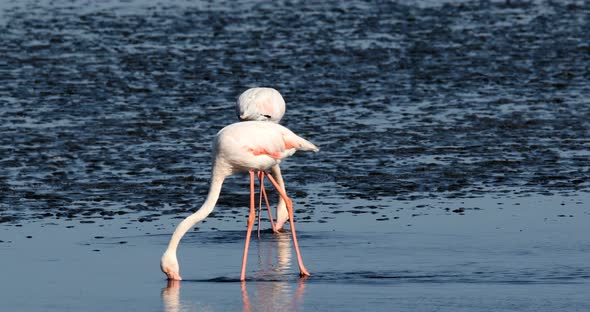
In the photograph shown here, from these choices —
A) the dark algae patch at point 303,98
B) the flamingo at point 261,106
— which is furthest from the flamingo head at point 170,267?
the flamingo at point 261,106

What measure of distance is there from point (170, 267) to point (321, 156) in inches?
196

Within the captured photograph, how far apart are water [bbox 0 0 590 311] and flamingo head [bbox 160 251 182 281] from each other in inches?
4.2

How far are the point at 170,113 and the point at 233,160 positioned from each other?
22.6 ft

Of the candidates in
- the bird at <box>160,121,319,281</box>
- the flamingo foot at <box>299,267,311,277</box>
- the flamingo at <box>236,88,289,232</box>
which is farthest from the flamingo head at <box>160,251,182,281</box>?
the flamingo at <box>236,88,289,232</box>

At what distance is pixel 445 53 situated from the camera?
2205 cm

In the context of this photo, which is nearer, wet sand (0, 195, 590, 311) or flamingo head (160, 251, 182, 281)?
wet sand (0, 195, 590, 311)

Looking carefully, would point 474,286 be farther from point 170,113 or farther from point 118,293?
point 170,113

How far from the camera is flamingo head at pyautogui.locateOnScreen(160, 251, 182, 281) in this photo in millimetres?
10039

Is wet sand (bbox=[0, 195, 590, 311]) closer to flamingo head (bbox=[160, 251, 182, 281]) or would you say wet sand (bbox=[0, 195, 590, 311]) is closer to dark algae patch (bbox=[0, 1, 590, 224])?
flamingo head (bbox=[160, 251, 182, 281])

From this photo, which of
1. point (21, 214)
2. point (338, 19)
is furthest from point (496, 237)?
point (338, 19)

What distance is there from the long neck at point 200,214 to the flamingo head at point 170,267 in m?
0.10

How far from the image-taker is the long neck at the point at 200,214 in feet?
33.6

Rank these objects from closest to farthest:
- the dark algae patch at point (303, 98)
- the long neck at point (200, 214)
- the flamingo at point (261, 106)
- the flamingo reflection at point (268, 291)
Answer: the flamingo reflection at point (268, 291)
the long neck at point (200, 214)
the flamingo at point (261, 106)
the dark algae patch at point (303, 98)

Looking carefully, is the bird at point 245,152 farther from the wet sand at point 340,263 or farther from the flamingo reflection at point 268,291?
the wet sand at point 340,263
